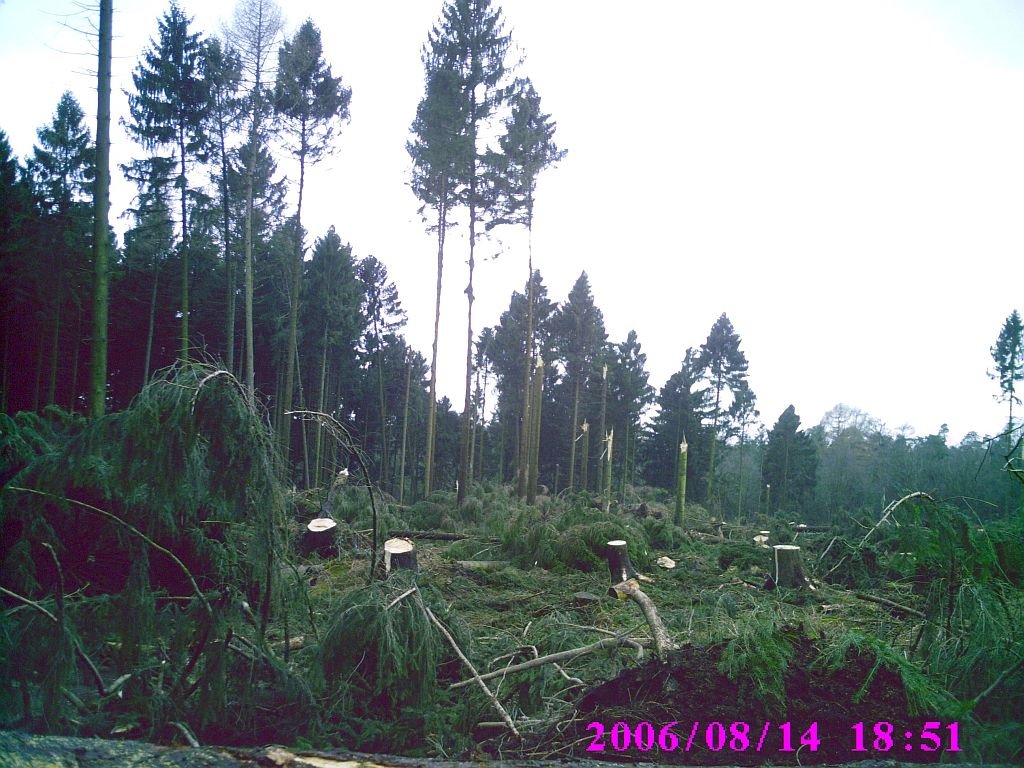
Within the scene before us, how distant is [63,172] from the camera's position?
8477mm

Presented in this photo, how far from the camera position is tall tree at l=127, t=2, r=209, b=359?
16766 mm

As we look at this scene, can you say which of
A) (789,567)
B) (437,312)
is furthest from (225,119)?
(789,567)

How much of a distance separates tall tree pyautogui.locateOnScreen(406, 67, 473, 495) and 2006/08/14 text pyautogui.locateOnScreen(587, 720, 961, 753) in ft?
51.2

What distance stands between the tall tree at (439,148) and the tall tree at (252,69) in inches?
169

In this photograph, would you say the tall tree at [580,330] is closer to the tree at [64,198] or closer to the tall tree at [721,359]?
the tall tree at [721,359]

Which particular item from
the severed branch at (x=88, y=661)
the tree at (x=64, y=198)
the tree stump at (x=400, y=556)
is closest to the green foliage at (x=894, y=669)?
the severed branch at (x=88, y=661)

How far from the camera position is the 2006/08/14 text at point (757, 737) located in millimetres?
3105

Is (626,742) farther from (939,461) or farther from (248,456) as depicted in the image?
(939,461)

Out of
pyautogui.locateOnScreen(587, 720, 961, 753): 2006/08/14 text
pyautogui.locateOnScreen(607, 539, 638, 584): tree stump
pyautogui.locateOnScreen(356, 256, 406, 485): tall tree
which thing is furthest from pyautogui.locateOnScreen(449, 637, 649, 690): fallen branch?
pyautogui.locateOnScreen(356, 256, 406, 485): tall tree

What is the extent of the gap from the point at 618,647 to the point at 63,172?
30.2 feet

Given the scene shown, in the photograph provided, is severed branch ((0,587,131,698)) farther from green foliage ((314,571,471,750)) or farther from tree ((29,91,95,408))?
tree ((29,91,95,408))

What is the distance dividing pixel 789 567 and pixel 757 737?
273 inches

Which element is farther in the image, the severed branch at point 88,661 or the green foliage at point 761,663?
the green foliage at point 761,663

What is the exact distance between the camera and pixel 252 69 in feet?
58.0
